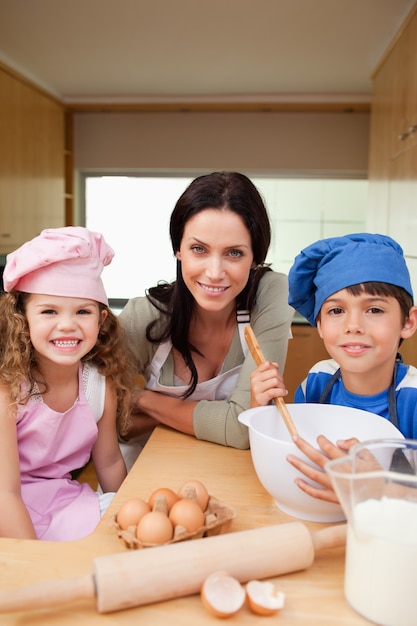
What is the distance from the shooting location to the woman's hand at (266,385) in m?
1.04

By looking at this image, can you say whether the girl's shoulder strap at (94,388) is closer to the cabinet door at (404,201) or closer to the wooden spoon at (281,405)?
the wooden spoon at (281,405)

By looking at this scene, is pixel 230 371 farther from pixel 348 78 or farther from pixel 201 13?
pixel 348 78

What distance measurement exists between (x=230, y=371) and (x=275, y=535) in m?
0.82

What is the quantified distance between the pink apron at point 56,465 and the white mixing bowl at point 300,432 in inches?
17.5

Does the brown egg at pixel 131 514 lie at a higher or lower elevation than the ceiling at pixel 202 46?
lower

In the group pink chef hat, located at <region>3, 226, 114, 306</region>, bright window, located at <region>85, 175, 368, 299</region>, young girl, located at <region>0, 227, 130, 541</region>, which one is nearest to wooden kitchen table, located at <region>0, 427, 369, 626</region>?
young girl, located at <region>0, 227, 130, 541</region>

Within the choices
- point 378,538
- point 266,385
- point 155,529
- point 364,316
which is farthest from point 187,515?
point 364,316

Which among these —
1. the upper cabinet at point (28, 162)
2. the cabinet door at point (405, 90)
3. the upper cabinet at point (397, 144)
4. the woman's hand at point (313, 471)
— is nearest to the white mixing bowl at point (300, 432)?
the woman's hand at point (313, 471)

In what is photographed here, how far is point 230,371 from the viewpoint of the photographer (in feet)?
4.91

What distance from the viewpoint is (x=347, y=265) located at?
104 cm

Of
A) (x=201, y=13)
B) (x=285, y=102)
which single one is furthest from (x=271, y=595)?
(x=285, y=102)

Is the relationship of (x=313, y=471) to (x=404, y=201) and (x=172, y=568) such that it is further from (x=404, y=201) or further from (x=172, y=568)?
(x=404, y=201)

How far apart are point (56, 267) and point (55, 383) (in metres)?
0.26

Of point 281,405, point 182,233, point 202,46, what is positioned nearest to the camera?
point 281,405
